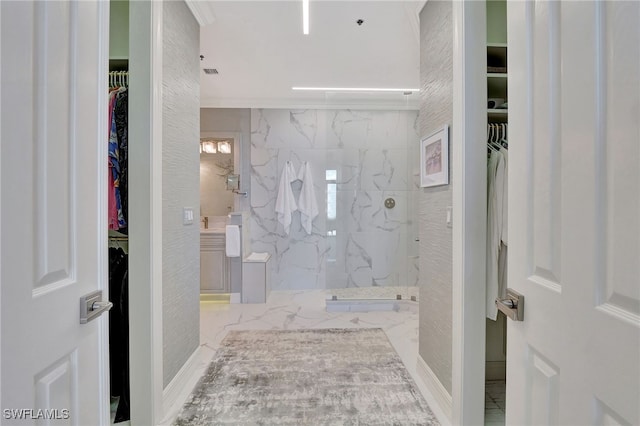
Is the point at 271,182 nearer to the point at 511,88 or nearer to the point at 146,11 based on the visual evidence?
the point at 146,11

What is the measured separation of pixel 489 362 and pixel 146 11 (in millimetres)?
3102

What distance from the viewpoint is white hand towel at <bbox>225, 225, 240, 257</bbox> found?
152 inches

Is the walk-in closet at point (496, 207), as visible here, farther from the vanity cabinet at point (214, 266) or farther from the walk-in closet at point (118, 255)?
the vanity cabinet at point (214, 266)

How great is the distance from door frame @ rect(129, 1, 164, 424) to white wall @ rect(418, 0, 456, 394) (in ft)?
5.55

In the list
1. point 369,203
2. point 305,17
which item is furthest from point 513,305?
point 369,203

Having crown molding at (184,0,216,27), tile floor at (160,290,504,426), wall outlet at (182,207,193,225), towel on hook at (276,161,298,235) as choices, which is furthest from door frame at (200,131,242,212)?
wall outlet at (182,207,193,225)

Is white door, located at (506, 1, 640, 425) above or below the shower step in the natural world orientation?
above

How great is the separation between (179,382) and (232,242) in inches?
78.9

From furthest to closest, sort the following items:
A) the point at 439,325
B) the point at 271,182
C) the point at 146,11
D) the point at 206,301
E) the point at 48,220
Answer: the point at 271,182
the point at 206,301
the point at 439,325
the point at 146,11
the point at 48,220

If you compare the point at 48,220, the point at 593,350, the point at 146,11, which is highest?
the point at 146,11

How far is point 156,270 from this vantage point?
67.3 inches

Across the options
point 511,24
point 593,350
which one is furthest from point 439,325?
point 511,24

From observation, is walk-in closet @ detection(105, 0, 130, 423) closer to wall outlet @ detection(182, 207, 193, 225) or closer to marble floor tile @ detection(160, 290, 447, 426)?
wall outlet @ detection(182, 207, 193, 225)

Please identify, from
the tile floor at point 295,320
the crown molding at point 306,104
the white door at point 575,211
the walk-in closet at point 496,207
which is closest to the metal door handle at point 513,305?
the white door at point 575,211
